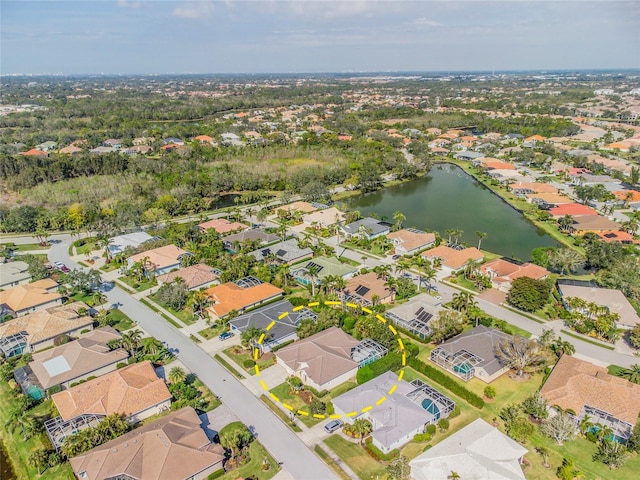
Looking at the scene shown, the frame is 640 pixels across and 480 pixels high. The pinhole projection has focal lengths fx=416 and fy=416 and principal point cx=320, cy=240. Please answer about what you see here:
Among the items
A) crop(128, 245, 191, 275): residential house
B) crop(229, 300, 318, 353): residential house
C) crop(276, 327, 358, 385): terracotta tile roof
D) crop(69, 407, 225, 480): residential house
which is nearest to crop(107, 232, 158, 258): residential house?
crop(128, 245, 191, 275): residential house

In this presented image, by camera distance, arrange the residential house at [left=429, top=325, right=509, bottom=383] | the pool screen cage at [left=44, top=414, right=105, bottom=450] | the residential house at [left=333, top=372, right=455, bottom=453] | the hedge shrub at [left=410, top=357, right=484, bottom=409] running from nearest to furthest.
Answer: the residential house at [left=333, top=372, right=455, bottom=453], the pool screen cage at [left=44, top=414, right=105, bottom=450], the hedge shrub at [left=410, top=357, right=484, bottom=409], the residential house at [left=429, top=325, right=509, bottom=383]

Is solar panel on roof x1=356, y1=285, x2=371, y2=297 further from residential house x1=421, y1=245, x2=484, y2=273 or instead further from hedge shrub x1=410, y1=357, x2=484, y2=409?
residential house x1=421, y1=245, x2=484, y2=273

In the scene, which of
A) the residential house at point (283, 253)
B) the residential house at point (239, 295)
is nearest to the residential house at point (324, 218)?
the residential house at point (283, 253)

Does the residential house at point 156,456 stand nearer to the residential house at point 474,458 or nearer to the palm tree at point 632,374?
the residential house at point 474,458

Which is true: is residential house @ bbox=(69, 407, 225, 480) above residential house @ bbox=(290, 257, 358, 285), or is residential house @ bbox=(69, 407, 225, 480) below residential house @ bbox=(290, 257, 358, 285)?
below

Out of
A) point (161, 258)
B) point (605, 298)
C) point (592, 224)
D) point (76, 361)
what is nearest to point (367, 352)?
point (76, 361)

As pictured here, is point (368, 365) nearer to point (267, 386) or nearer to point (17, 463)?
point (267, 386)

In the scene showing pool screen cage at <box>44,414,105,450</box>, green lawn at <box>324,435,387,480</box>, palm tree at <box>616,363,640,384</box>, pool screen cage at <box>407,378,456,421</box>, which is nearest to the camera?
green lawn at <box>324,435,387,480</box>
